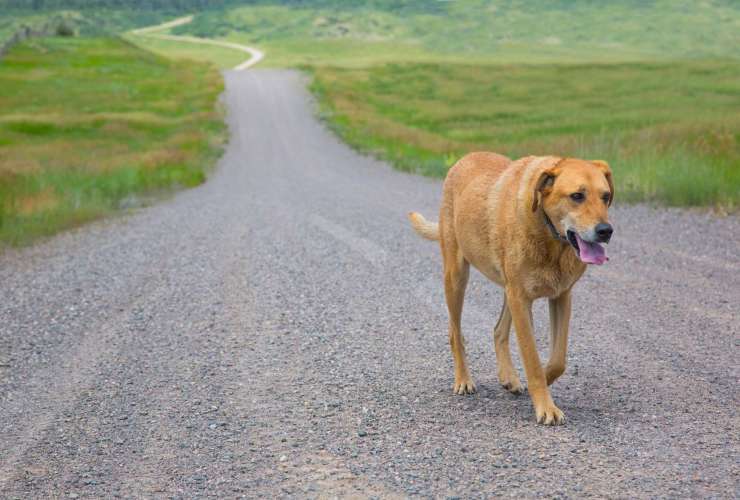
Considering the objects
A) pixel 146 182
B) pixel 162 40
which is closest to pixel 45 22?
pixel 162 40

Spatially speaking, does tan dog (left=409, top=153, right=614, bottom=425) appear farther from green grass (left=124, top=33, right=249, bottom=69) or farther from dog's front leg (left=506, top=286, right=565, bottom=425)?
green grass (left=124, top=33, right=249, bottom=69)

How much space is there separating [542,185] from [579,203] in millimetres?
274

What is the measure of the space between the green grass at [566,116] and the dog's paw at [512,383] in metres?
9.62

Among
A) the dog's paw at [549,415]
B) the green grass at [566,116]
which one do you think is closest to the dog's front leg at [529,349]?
the dog's paw at [549,415]

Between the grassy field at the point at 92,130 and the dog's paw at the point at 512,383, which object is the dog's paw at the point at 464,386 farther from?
the grassy field at the point at 92,130

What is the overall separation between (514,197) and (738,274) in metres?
5.25

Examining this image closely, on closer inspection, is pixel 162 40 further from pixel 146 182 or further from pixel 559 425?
pixel 559 425

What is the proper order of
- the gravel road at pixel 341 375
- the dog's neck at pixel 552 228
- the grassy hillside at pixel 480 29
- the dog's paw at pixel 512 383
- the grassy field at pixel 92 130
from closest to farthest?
the gravel road at pixel 341 375, the dog's neck at pixel 552 228, the dog's paw at pixel 512 383, the grassy field at pixel 92 130, the grassy hillside at pixel 480 29

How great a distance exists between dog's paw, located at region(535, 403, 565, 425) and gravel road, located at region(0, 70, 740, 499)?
3.1 inches

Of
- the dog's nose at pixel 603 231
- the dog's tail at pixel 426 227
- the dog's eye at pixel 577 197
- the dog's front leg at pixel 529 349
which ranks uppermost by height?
the dog's eye at pixel 577 197

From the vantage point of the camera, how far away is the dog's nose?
17.0 feet

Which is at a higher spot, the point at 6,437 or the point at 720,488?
the point at 720,488

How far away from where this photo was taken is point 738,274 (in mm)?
10148

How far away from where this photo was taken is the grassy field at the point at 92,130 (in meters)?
19.2
